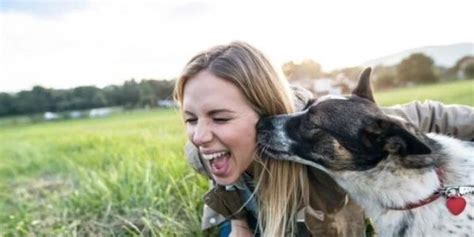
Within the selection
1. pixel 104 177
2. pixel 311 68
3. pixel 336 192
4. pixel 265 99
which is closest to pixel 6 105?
pixel 104 177

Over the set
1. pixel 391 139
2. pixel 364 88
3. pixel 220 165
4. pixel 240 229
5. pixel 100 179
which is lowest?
pixel 240 229

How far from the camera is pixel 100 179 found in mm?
4734

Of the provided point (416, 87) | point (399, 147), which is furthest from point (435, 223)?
point (416, 87)

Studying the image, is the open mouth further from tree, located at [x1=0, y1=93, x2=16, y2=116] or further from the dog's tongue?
tree, located at [x1=0, y1=93, x2=16, y2=116]

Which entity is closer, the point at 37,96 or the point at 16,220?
the point at 16,220

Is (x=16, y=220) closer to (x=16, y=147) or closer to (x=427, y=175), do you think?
(x=16, y=147)

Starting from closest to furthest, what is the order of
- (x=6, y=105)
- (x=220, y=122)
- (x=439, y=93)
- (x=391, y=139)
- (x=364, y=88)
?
(x=391, y=139)
(x=220, y=122)
(x=364, y=88)
(x=6, y=105)
(x=439, y=93)

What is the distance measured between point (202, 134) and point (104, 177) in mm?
2079

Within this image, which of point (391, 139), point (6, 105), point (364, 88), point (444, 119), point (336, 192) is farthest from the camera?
point (6, 105)

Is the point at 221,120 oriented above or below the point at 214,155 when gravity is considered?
above

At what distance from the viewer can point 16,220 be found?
438 centimetres

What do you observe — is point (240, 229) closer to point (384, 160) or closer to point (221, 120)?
point (221, 120)

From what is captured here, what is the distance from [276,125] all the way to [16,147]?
3785 mm

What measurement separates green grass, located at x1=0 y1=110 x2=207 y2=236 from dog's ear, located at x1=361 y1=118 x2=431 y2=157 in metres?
1.65
